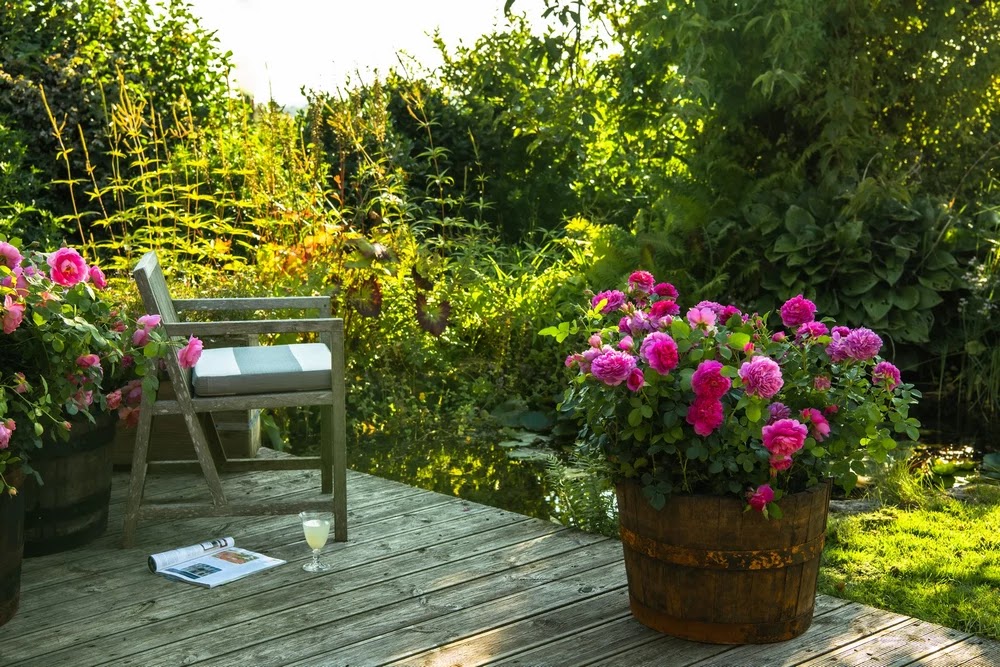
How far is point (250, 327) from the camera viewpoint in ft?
11.5

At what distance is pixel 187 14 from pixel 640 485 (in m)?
6.11

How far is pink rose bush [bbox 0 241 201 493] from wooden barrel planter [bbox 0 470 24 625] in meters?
0.05

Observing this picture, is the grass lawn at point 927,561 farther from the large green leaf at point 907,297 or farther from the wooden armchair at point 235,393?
the large green leaf at point 907,297

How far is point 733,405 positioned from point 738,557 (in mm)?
359

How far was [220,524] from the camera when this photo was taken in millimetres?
3816

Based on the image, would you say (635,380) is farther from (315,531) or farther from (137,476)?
(137,476)

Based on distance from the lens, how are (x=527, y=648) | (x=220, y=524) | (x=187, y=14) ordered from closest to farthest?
(x=527, y=648), (x=220, y=524), (x=187, y=14)

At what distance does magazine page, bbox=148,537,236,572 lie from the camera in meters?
3.33

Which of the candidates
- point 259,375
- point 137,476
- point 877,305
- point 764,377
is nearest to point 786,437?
point 764,377

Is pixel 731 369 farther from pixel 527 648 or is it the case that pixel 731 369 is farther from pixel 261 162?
pixel 261 162

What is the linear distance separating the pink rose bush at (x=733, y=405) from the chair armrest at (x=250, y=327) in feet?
3.31

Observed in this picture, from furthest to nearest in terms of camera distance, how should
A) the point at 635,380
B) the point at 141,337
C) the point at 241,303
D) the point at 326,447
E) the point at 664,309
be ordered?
the point at 326,447 → the point at 241,303 → the point at 141,337 → the point at 664,309 → the point at 635,380

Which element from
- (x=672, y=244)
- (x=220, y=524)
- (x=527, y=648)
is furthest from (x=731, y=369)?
(x=672, y=244)

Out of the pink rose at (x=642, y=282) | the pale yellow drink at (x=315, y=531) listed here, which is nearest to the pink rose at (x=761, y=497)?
the pink rose at (x=642, y=282)
